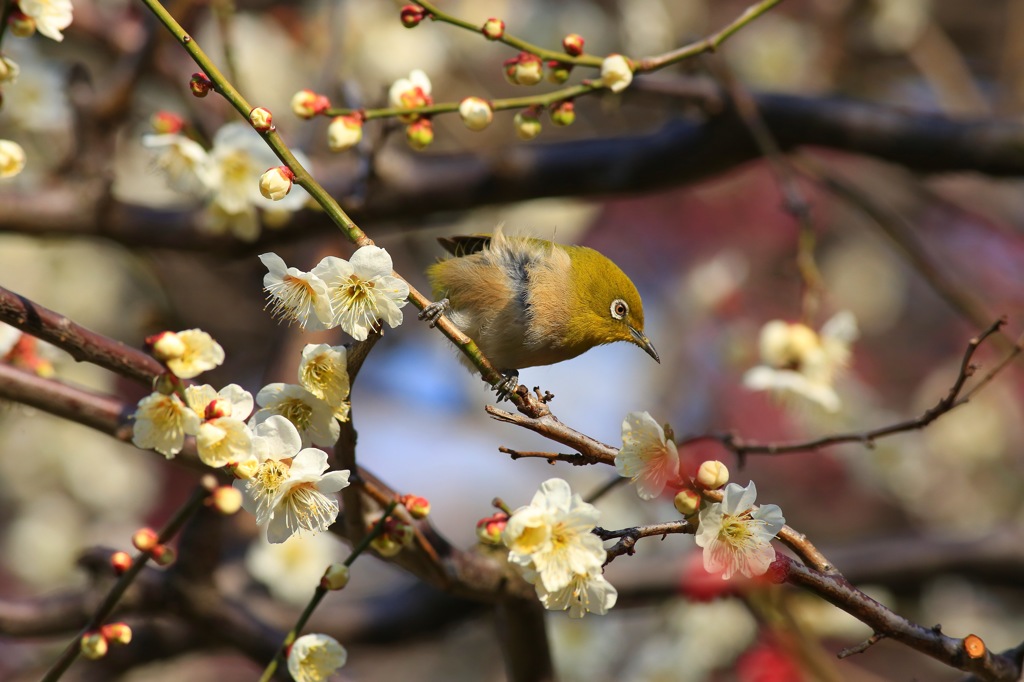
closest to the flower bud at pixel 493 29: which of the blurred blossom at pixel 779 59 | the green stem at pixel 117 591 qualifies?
the green stem at pixel 117 591

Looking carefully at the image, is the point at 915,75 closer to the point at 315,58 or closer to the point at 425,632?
the point at 315,58

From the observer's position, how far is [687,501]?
1.33 metres

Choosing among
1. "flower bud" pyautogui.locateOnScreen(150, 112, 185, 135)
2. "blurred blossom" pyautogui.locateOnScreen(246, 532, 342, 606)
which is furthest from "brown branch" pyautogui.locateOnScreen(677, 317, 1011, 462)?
"blurred blossom" pyautogui.locateOnScreen(246, 532, 342, 606)

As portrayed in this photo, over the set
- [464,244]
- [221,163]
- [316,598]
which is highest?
[464,244]

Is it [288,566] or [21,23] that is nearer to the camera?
[21,23]

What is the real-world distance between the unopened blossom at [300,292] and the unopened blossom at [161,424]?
8.4 inches

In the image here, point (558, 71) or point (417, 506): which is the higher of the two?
point (558, 71)

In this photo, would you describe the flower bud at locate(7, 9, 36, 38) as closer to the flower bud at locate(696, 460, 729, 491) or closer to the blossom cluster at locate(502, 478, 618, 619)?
the blossom cluster at locate(502, 478, 618, 619)

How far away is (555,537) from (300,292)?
1.75 ft

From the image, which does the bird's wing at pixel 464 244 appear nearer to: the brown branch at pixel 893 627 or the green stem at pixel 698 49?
the green stem at pixel 698 49

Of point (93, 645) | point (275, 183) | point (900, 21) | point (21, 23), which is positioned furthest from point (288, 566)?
point (900, 21)

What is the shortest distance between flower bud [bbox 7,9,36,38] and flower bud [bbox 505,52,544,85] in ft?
2.98

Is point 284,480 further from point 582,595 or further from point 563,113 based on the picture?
A: point 563,113

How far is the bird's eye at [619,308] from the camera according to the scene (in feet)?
8.16
